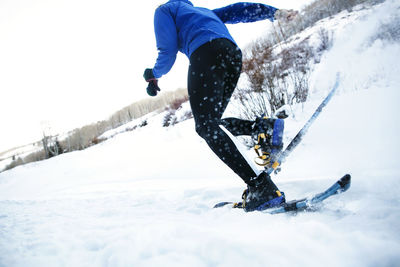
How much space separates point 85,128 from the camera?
136 feet

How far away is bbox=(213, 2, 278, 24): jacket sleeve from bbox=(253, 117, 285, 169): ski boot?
2.94 feet

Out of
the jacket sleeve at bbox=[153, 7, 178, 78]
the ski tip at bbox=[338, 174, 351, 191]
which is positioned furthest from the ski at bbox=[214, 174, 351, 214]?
the jacket sleeve at bbox=[153, 7, 178, 78]

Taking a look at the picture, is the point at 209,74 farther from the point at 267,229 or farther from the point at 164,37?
the point at 267,229

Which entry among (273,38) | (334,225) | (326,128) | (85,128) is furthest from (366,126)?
(85,128)

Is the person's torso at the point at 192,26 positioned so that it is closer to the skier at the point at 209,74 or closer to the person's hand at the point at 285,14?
the skier at the point at 209,74

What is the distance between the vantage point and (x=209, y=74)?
121 cm

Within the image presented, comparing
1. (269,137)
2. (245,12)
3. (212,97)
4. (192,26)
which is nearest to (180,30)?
Result: (192,26)

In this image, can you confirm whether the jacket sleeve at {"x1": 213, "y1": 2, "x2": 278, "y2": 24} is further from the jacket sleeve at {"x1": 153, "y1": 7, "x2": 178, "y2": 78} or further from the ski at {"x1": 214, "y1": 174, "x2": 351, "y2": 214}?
the ski at {"x1": 214, "y1": 174, "x2": 351, "y2": 214}

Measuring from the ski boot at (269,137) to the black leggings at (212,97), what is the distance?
Result: 31cm

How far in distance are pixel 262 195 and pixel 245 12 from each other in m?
1.43

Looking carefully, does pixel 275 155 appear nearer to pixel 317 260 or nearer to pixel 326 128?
pixel 317 260

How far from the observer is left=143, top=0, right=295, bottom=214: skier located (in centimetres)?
118

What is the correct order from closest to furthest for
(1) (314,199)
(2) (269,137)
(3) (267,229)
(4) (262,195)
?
(3) (267,229)
(1) (314,199)
(4) (262,195)
(2) (269,137)

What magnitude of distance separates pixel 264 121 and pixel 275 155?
253 millimetres
